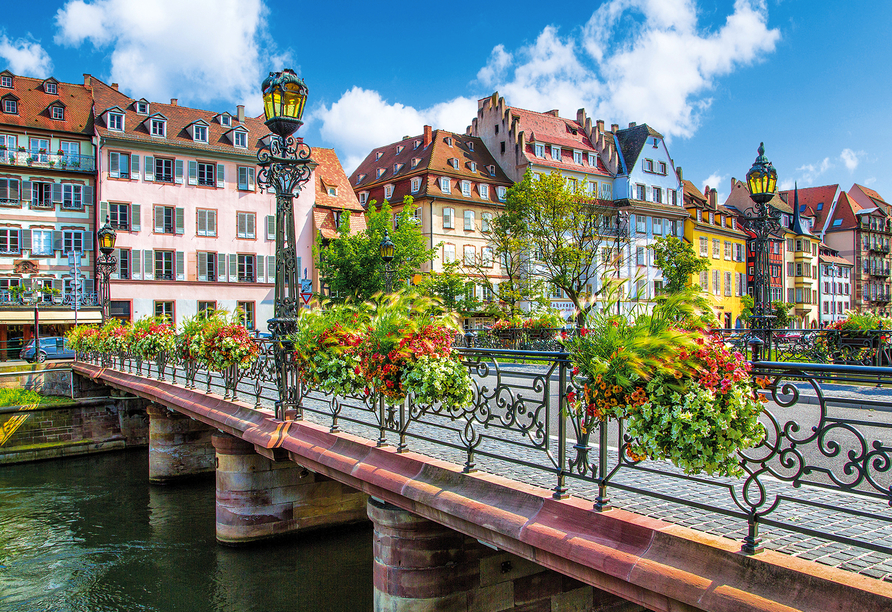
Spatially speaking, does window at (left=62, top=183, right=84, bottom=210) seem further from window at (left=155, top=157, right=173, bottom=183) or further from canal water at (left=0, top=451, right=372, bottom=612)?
canal water at (left=0, top=451, right=372, bottom=612)

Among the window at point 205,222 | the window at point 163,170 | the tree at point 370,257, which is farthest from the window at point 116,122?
the tree at point 370,257

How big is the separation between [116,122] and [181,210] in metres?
6.07

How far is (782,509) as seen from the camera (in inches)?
196

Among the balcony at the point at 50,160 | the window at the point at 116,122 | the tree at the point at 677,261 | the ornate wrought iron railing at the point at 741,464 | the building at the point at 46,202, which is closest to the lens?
the ornate wrought iron railing at the point at 741,464

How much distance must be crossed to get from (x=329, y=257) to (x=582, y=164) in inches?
1022

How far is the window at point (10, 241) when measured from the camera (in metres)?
39.0

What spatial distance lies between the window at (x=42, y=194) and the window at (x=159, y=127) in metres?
6.43

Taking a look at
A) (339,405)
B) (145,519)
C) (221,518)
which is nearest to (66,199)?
(145,519)

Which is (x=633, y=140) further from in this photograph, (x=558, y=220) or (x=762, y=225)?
(x=762, y=225)

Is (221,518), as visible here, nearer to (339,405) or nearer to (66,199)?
(339,405)

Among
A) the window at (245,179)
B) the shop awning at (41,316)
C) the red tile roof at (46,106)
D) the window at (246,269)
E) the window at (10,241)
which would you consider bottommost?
the shop awning at (41,316)

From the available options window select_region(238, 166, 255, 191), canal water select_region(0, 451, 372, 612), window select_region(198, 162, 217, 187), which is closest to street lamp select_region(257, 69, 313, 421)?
canal water select_region(0, 451, 372, 612)

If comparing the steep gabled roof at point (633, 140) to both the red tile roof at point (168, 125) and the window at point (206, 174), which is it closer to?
the red tile roof at point (168, 125)

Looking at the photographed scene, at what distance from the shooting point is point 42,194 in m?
40.3
